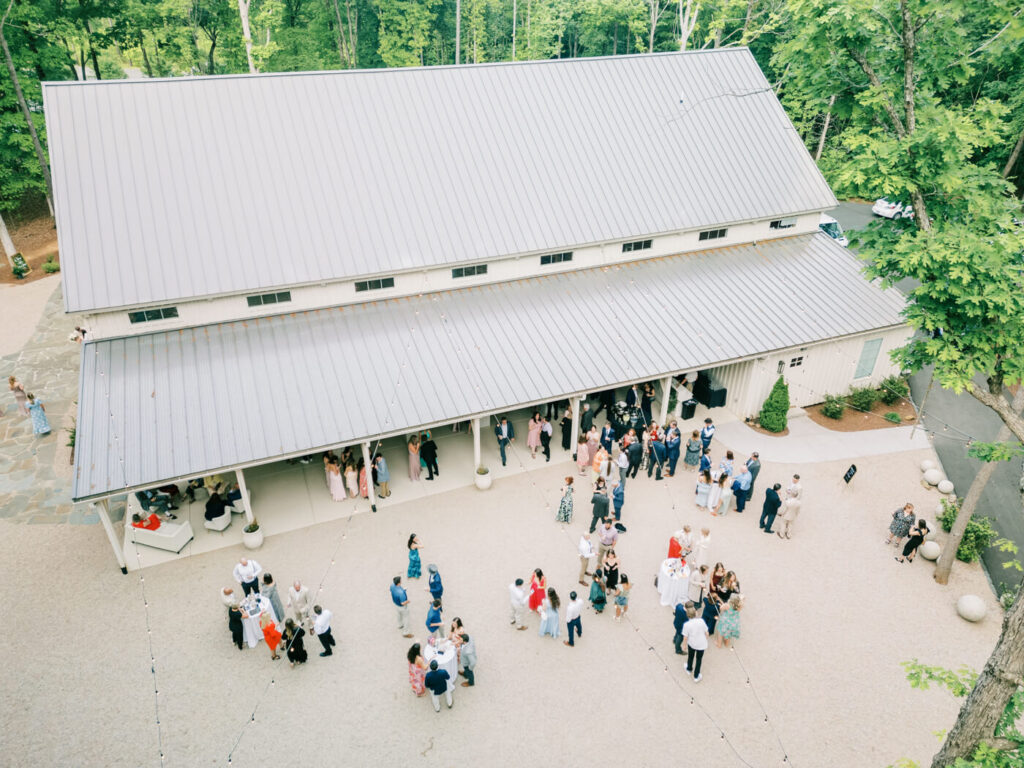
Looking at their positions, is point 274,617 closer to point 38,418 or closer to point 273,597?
point 273,597

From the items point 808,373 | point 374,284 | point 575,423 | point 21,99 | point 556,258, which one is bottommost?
point 575,423

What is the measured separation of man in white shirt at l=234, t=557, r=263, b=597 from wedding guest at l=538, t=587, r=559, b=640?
643 centimetres

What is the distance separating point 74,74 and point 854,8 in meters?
41.3

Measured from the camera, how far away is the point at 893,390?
76.4 ft

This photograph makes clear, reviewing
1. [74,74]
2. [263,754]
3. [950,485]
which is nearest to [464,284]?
[263,754]

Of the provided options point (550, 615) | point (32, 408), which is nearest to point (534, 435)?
point (550, 615)

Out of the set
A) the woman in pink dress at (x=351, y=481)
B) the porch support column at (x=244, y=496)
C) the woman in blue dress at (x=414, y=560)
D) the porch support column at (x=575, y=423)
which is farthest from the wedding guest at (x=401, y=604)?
the porch support column at (x=575, y=423)

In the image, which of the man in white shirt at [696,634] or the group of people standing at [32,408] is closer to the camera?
the man in white shirt at [696,634]

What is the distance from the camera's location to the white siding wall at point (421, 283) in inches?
711

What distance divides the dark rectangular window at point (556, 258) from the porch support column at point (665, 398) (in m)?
5.10

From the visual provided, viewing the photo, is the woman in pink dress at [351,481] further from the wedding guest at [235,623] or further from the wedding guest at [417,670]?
the wedding guest at [417,670]

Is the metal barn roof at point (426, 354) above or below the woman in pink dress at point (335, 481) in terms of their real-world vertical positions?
above

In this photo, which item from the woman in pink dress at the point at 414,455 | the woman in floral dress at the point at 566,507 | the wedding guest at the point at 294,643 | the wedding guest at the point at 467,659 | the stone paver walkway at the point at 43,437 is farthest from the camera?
the woman in pink dress at the point at 414,455

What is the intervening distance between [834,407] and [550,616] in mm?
13391
